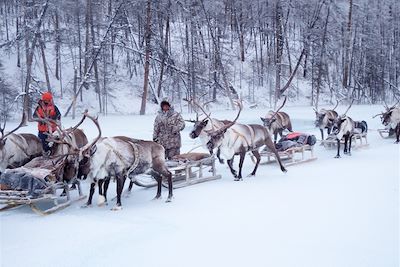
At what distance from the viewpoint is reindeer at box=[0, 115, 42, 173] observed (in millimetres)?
7219

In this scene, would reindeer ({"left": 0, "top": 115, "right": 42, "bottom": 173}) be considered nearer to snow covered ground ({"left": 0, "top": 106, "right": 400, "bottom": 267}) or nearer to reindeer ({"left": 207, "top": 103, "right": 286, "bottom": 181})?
snow covered ground ({"left": 0, "top": 106, "right": 400, "bottom": 267})

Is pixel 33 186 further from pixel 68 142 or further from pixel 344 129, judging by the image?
pixel 344 129

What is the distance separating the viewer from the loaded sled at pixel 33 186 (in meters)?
5.78

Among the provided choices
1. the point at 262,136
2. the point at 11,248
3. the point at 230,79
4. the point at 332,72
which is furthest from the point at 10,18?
the point at 11,248

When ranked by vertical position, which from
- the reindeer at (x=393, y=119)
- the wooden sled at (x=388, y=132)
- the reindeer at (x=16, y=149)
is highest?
the reindeer at (x=16, y=149)

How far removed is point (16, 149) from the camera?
24.5 feet

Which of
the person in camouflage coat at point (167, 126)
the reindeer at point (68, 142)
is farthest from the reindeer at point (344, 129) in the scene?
the reindeer at point (68, 142)

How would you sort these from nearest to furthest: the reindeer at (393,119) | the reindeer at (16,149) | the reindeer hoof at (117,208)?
1. the reindeer hoof at (117,208)
2. the reindeer at (16,149)
3. the reindeer at (393,119)

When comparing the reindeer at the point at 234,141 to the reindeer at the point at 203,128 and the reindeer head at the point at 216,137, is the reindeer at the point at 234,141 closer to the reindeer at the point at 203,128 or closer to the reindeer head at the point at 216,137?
the reindeer head at the point at 216,137

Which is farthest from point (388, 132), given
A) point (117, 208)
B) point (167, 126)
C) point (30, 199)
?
point (30, 199)

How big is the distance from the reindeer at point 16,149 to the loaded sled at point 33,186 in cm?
108

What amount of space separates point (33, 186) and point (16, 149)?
73.6 inches

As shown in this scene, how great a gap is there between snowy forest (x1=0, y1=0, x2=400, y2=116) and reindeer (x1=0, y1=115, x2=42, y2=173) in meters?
12.7

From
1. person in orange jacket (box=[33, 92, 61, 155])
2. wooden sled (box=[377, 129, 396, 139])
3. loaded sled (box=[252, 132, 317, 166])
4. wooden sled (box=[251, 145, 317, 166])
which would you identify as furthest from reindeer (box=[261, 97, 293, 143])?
person in orange jacket (box=[33, 92, 61, 155])
